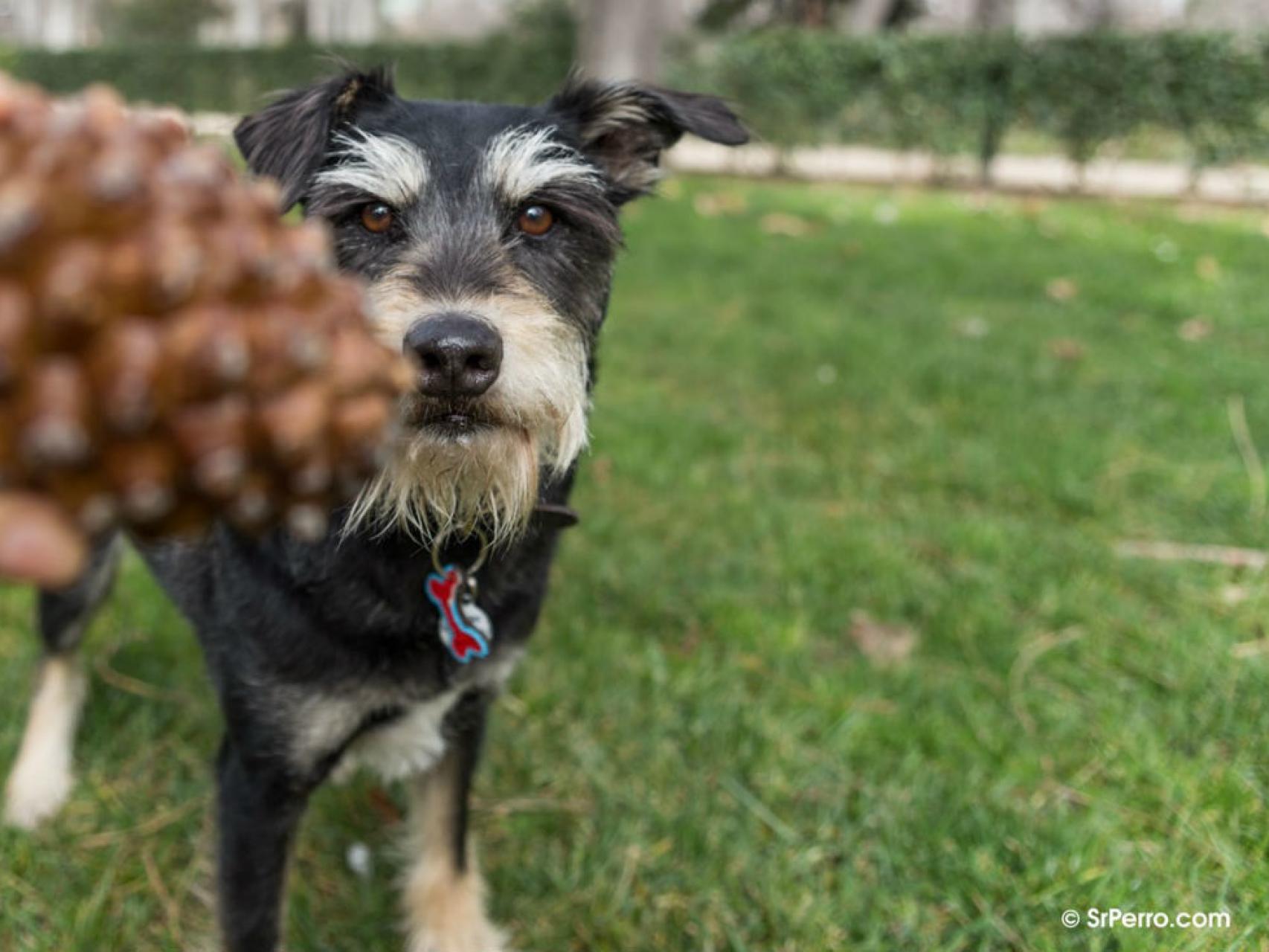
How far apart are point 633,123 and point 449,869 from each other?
6.69ft

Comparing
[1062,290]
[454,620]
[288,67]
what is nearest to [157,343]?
[454,620]

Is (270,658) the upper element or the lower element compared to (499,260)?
lower

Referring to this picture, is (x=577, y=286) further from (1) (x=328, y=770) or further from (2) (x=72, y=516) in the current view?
(2) (x=72, y=516)

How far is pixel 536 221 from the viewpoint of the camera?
2.24m

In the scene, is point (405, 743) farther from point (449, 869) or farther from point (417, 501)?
point (417, 501)

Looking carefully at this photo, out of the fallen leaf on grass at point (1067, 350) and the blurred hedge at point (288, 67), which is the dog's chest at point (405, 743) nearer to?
the fallen leaf on grass at point (1067, 350)

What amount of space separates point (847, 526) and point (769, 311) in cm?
305

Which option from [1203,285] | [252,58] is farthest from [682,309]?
[252,58]

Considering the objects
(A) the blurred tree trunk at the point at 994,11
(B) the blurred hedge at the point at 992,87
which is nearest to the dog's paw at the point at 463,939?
(B) the blurred hedge at the point at 992,87

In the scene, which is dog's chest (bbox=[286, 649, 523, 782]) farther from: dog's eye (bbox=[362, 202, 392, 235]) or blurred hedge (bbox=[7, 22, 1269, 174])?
blurred hedge (bbox=[7, 22, 1269, 174])

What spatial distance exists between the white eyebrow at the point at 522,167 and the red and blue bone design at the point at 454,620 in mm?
861

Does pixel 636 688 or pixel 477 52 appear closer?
pixel 636 688

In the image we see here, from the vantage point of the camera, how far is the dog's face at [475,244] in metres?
1.70

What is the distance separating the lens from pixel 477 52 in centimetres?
2005
